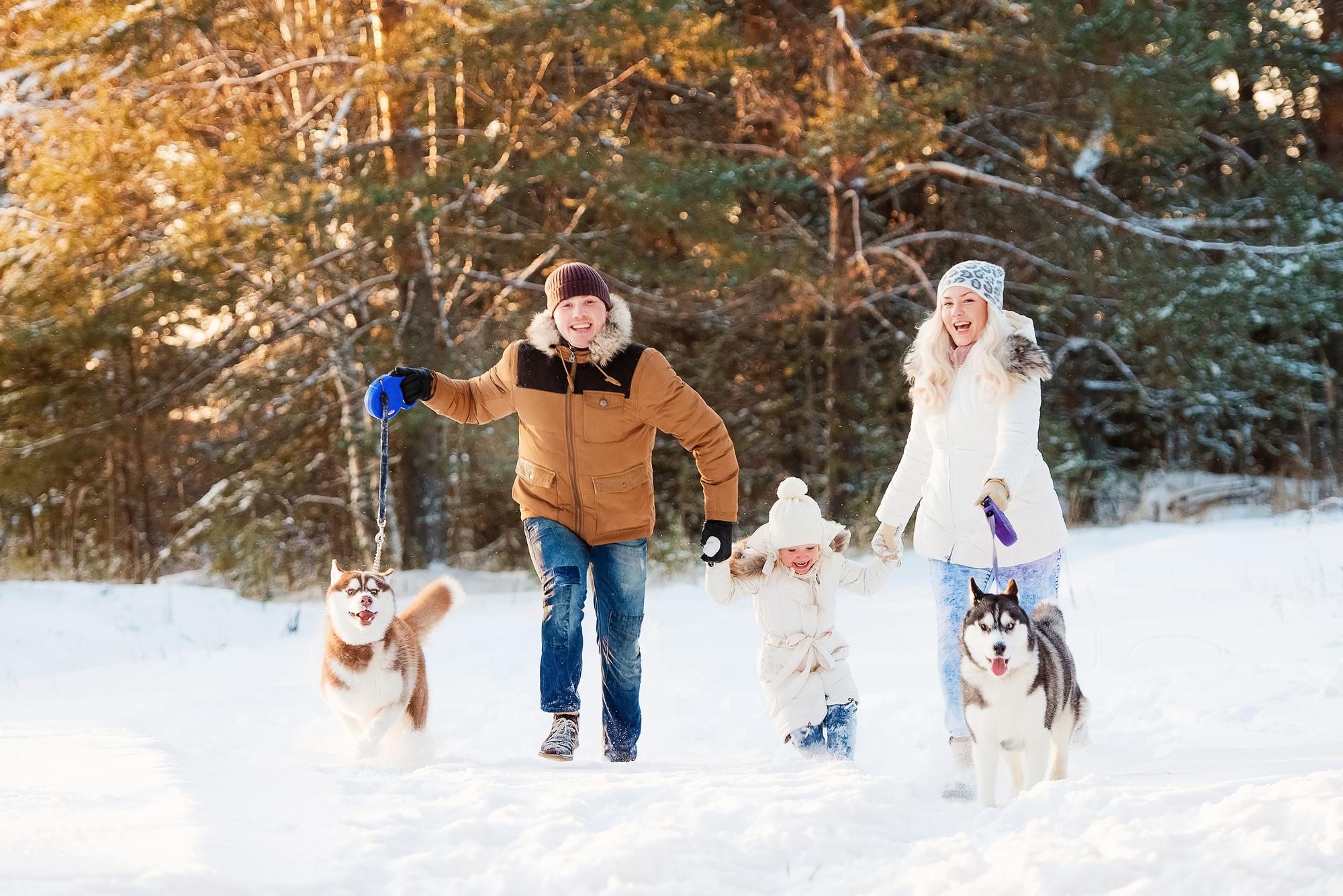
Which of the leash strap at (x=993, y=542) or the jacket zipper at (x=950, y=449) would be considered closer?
the leash strap at (x=993, y=542)

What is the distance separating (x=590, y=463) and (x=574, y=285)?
734mm

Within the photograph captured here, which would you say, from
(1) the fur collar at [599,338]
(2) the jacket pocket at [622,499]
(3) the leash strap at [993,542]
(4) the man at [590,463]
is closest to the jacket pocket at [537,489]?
(4) the man at [590,463]

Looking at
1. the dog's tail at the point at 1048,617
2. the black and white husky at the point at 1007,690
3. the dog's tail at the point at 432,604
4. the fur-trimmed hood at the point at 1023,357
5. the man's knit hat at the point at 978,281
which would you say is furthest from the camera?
the dog's tail at the point at 432,604

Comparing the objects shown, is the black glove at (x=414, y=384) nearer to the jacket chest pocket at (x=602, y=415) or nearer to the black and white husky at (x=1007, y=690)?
the jacket chest pocket at (x=602, y=415)

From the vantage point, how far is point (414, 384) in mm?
5105

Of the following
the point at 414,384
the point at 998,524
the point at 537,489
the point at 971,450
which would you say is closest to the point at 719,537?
the point at 537,489

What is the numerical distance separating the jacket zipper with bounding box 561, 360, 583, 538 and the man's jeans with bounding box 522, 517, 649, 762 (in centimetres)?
10

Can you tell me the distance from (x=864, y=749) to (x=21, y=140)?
1129 cm

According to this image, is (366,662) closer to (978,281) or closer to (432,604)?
(432,604)

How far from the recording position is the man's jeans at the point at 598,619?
4.95m

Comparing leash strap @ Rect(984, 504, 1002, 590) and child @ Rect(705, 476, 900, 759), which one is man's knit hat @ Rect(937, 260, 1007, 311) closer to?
leash strap @ Rect(984, 504, 1002, 590)

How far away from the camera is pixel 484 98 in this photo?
11656 millimetres

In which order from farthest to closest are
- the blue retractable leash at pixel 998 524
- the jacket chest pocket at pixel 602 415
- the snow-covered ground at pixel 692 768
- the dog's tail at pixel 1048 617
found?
the jacket chest pocket at pixel 602 415, the dog's tail at pixel 1048 617, the blue retractable leash at pixel 998 524, the snow-covered ground at pixel 692 768

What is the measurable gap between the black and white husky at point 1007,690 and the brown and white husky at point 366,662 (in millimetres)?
2334
